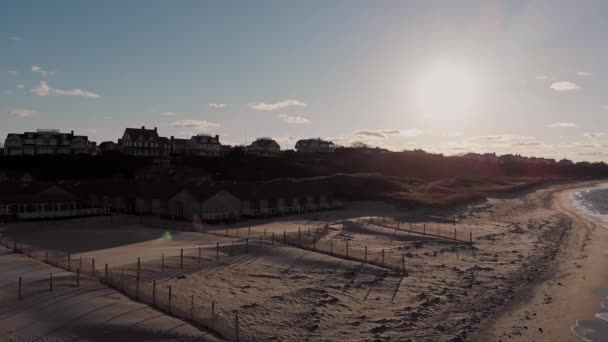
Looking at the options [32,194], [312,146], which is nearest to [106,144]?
[312,146]

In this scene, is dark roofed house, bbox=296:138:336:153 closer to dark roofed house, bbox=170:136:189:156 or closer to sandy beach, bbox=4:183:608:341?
dark roofed house, bbox=170:136:189:156

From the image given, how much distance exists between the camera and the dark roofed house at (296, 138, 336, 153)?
131 m

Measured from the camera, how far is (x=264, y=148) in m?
119

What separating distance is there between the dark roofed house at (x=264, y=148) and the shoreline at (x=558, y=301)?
91.1 m

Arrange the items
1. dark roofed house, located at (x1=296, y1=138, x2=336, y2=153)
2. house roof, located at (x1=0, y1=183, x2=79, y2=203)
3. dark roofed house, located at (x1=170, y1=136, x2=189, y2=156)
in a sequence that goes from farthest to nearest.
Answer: dark roofed house, located at (x1=296, y1=138, x2=336, y2=153), dark roofed house, located at (x1=170, y1=136, x2=189, y2=156), house roof, located at (x1=0, y1=183, x2=79, y2=203)

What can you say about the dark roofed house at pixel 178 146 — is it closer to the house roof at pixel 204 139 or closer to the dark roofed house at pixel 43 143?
the house roof at pixel 204 139

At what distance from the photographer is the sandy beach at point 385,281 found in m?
16.3

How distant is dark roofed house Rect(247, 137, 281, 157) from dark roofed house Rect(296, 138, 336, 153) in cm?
1183

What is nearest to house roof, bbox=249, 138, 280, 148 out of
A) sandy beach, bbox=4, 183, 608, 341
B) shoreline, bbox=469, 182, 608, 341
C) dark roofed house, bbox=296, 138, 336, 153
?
dark roofed house, bbox=296, 138, 336, 153

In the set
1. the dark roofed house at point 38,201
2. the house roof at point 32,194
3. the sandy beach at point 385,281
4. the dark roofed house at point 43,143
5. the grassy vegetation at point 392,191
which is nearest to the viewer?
the sandy beach at point 385,281

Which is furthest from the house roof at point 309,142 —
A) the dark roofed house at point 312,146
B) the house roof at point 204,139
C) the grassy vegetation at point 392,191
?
the grassy vegetation at point 392,191

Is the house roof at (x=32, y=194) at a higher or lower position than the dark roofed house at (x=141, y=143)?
lower

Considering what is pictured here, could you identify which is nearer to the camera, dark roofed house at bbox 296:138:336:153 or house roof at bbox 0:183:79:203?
house roof at bbox 0:183:79:203

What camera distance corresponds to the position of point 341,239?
3138 centimetres
